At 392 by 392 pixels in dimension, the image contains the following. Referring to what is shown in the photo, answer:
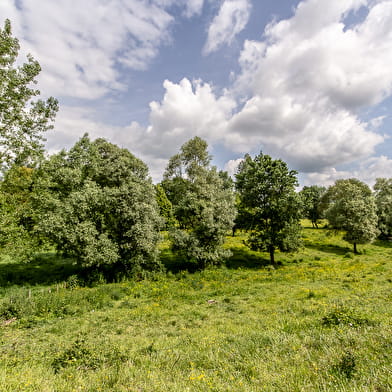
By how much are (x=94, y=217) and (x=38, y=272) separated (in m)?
9.79

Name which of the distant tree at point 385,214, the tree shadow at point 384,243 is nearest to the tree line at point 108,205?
the tree shadow at point 384,243

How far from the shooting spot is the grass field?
5.32 metres

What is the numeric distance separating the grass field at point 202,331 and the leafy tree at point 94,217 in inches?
123

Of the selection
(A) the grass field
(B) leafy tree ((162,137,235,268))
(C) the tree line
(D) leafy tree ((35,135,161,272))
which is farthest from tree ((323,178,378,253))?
(D) leafy tree ((35,135,161,272))

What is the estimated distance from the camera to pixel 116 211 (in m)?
22.8

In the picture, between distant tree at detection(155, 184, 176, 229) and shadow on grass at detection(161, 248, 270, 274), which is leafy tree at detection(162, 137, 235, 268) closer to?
shadow on grass at detection(161, 248, 270, 274)

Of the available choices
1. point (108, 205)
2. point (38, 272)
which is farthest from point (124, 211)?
point (38, 272)

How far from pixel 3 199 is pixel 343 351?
896 inches

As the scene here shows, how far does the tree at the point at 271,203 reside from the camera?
27.0m

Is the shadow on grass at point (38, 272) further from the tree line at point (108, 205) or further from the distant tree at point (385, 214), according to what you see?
the distant tree at point (385, 214)

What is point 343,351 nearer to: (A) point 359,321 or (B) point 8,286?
(A) point 359,321

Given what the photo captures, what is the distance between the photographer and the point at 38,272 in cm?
2433

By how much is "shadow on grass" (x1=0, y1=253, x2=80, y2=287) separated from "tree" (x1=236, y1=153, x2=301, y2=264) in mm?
23240

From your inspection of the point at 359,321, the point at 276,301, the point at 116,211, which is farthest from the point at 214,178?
the point at 359,321
